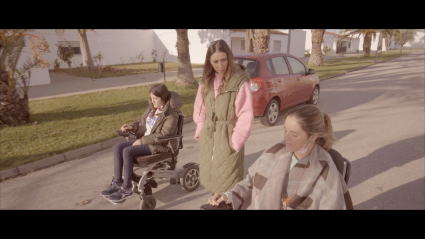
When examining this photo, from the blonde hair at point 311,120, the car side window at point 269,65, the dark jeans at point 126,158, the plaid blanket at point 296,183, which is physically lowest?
the dark jeans at point 126,158

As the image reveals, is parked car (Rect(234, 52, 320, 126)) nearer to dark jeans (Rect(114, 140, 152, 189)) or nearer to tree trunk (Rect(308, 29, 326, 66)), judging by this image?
dark jeans (Rect(114, 140, 152, 189))

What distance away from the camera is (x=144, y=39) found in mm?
29438

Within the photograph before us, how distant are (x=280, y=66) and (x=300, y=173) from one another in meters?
5.80

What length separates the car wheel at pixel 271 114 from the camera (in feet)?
21.9

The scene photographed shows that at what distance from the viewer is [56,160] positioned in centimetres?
478

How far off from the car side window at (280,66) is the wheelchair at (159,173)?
4134 mm

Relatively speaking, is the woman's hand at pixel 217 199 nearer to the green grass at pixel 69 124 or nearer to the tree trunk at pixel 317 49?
the green grass at pixel 69 124

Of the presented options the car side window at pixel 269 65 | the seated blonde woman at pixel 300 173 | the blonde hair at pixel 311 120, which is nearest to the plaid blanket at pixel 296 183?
the seated blonde woman at pixel 300 173

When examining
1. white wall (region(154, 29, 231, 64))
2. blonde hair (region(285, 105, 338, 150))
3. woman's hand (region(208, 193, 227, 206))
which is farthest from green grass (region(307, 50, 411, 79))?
woman's hand (region(208, 193, 227, 206))
